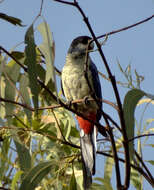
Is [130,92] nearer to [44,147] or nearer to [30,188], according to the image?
[30,188]

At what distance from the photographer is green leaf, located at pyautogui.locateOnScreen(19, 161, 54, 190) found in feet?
4.46

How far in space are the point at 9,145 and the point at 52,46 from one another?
0.58 m

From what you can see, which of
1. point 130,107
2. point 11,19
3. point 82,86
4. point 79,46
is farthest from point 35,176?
point 79,46

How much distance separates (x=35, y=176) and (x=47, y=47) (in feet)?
1.63

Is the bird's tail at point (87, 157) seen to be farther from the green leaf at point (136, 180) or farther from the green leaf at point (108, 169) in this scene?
the green leaf at point (136, 180)

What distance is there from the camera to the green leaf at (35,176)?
1.36m

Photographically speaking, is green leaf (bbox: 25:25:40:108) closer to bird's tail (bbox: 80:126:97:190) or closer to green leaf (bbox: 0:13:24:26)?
green leaf (bbox: 0:13:24:26)

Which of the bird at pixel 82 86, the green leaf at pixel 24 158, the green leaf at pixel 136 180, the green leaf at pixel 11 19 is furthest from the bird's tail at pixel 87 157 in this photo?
the green leaf at pixel 11 19

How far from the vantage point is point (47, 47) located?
1.23m

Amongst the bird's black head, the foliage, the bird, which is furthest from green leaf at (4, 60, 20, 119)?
the bird's black head

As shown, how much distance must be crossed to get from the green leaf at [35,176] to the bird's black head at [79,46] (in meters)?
0.93

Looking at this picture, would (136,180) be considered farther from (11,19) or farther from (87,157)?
(11,19)

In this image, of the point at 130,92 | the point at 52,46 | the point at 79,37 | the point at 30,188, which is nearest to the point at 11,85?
the point at 52,46

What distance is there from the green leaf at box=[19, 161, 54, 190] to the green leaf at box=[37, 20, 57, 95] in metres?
0.37
